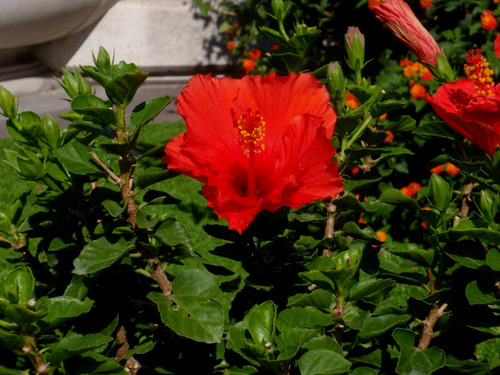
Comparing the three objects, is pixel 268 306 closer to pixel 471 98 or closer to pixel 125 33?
pixel 471 98

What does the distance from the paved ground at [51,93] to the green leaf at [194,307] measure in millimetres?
3529

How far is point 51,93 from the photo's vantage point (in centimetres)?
488

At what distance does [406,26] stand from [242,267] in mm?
587

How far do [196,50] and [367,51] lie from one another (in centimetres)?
196

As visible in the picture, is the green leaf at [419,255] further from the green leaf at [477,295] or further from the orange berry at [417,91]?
the orange berry at [417,91]

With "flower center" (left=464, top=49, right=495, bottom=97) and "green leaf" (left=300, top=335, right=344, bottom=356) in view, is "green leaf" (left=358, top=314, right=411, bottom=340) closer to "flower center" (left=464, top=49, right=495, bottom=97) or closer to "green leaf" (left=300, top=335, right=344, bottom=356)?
"green leaf" (left=300, top=335, right=344, bottom=356)

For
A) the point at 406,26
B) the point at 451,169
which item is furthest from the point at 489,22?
the point at 406,26

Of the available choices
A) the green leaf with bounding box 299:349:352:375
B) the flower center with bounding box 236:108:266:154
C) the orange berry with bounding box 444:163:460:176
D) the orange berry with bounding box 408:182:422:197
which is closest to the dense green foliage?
the green leaf with bounding box 299:349:352:375

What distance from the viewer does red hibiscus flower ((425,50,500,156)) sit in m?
1.04

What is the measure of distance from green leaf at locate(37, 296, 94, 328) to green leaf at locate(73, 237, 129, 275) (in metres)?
0.05

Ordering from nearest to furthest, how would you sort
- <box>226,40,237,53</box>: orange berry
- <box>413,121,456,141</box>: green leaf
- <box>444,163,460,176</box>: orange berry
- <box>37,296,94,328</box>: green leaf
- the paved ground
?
<box>37,296,94,328</box>: green leaf < <box>413,121,456,141</box>: green leaf < <box>444,163,460,176</box>: orange berry < the paved ground < <box>226,40,237,53</box>: orange berry

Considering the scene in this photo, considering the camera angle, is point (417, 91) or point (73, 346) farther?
point (417, 91)

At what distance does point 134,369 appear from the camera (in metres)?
1.29

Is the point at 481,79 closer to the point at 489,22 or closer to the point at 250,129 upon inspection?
the point at 250,129
